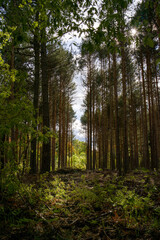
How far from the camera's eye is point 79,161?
31.0 m

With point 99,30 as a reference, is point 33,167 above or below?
below

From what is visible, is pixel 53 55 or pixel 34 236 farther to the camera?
pixel 53 55

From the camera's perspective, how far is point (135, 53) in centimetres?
1338

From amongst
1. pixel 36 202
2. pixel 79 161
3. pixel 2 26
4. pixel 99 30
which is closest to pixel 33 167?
pixel 36 202

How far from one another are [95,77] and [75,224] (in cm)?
1539

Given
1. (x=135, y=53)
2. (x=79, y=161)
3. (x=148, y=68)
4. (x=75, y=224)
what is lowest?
(x=79, y=161)

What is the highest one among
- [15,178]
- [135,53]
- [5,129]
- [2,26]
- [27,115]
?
[135,53]

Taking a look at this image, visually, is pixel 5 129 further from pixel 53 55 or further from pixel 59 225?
pixel 53 55

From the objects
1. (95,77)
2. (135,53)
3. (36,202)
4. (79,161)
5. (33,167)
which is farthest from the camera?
(79,161)

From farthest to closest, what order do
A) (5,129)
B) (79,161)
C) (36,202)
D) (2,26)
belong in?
1. (79,161)
2. (36,202)
3. (2,26)
4. (5,129)

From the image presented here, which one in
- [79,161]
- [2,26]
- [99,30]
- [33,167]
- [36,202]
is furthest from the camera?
[79,161]

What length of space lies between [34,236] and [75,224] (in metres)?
0.64

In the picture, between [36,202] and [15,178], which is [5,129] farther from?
[36,202]

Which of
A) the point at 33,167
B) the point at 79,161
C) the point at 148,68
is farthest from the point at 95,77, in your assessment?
the point at 79,161
